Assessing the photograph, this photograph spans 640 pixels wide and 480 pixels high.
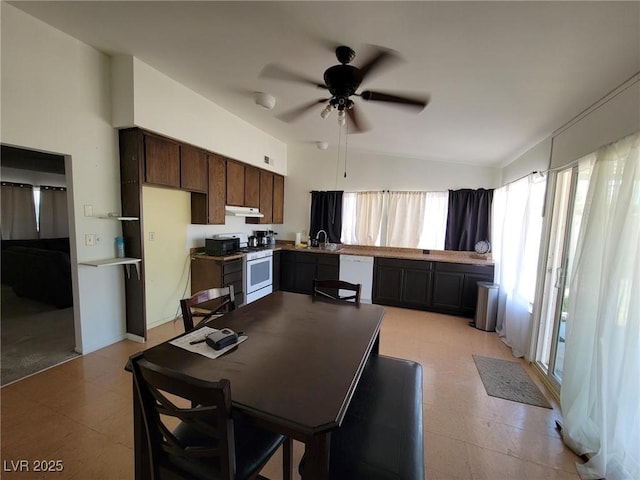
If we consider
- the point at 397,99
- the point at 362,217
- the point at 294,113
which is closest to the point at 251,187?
the point at 362,217

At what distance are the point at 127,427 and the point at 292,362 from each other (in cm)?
145

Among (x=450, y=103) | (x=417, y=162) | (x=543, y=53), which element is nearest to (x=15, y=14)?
(x=450, y=103)

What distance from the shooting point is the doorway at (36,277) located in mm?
2609

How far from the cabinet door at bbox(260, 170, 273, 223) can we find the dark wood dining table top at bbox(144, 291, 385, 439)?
3.20 m

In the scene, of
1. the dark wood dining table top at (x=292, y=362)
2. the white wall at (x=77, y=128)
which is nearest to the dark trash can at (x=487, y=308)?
the dark wood dining table top at (x=292, y=362)

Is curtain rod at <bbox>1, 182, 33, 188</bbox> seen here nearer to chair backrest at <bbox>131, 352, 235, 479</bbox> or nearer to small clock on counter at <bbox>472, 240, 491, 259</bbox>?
chair backrest at <bbox>131, 352, 235, 479</bbox>

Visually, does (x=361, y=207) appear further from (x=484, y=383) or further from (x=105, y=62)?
(x=105, y=62)

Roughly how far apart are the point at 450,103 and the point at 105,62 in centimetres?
321

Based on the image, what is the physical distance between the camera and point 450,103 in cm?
232

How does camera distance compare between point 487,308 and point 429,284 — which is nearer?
point 487,308

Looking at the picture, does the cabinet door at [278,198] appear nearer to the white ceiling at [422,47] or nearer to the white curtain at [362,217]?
the white curtain at [362,217]

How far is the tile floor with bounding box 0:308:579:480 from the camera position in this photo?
5.09 ft

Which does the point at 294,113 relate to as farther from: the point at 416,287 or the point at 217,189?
the point at 416,287

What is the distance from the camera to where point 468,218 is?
430 cm
